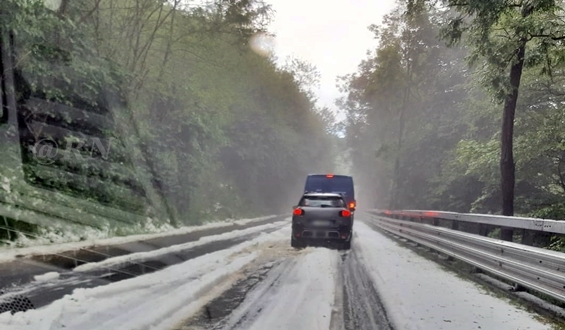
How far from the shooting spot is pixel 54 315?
→ 4.53 meters

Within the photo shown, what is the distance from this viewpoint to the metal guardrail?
5008 mm

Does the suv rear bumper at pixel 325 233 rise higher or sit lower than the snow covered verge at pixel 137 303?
higher

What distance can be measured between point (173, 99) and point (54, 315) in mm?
13841

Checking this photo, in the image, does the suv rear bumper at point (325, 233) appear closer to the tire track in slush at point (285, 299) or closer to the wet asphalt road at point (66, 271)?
the wet asphalt road at point (66, 271)

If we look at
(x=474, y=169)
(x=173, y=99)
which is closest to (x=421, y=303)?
(x=474, y=169)

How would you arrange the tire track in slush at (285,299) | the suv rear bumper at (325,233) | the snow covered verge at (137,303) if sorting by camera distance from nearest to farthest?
the snow covered verge at (137,303), the tire track in slush at (285,299), the suv rear bumper at (325,233)

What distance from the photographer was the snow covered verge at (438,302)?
4.87 metres

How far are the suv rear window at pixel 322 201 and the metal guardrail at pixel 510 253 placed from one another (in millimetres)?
2528

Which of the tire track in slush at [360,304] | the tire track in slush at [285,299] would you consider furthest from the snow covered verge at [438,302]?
the tire track in slush at [285,299]

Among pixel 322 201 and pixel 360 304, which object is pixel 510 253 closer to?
pixel 360 304

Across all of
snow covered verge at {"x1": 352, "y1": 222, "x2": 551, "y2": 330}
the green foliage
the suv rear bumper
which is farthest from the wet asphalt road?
snow covered verge at {"x1": 352, "y1": 222, "x2": 551, "y2": 330}

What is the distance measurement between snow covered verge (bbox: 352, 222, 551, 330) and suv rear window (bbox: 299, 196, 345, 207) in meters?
3.43

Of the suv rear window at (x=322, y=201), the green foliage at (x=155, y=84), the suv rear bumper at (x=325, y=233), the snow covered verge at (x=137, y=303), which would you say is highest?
the green foliage at (x=155, y=84)

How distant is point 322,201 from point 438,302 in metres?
6.59
